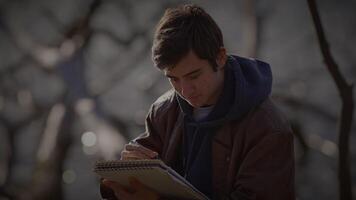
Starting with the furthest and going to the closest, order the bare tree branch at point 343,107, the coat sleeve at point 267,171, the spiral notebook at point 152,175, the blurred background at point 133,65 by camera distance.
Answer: the blurred background at point 133,65 < the bare tree branch at point 343,107 < the coat sleeve at point 267,171 < the spiral notebook at point 152,175

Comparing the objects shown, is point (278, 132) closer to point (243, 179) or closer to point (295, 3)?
point (243, 179)

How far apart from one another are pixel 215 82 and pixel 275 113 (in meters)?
0.25

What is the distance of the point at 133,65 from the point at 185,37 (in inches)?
193

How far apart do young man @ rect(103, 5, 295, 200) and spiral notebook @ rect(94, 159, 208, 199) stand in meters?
0.06

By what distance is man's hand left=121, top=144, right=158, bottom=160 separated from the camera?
84.2 inches

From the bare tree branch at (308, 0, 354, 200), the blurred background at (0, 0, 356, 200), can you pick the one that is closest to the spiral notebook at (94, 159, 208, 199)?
the bare tree branch at (308, 0, 354, 200)

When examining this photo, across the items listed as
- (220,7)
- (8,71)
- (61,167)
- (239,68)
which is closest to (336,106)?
(220,7)

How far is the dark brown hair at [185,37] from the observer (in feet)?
6.78

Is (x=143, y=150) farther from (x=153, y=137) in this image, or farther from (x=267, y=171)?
(x=267, y=171)

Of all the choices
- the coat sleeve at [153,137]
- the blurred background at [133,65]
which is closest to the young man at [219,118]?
the coat sleeve at [153,137]

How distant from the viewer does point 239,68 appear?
221 cm

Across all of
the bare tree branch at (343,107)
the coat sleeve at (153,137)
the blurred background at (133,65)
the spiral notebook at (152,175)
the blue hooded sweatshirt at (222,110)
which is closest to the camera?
the spiral notebook at (152,175)

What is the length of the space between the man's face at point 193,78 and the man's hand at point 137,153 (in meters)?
0.23

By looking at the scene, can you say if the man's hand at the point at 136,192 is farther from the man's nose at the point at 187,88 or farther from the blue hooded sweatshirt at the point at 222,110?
the man's nose at the point at 187,88
